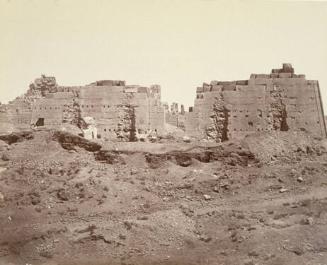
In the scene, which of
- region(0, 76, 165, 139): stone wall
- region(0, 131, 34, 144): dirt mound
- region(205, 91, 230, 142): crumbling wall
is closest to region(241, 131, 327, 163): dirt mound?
region(205, 91, 230, 142): crumbling wall

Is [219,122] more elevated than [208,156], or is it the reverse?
[219,122]

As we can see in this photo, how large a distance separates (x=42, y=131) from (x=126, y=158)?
15.9ft

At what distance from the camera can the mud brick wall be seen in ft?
85.6

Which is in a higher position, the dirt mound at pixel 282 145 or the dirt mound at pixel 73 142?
the dirt mound at pixel 73 142

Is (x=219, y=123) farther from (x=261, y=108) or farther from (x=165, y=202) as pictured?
(x=165, y=202)

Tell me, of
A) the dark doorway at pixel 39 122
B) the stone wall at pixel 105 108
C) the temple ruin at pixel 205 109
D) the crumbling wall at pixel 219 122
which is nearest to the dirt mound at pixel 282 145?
the temple ruin at pixel 205 109

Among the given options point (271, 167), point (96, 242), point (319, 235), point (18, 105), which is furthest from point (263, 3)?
point (18, 105)

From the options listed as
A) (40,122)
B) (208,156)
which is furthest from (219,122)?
(40,122)

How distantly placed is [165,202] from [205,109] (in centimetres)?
844

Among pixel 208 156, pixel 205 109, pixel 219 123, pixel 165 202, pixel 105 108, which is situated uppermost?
pixel 105 108

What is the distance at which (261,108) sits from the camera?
26266mm

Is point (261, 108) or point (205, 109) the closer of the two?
point (261, 108)

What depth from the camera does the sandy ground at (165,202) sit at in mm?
16859

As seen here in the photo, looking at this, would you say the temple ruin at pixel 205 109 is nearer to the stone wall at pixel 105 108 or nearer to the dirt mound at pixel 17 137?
the stone wall at pixel 105 108
